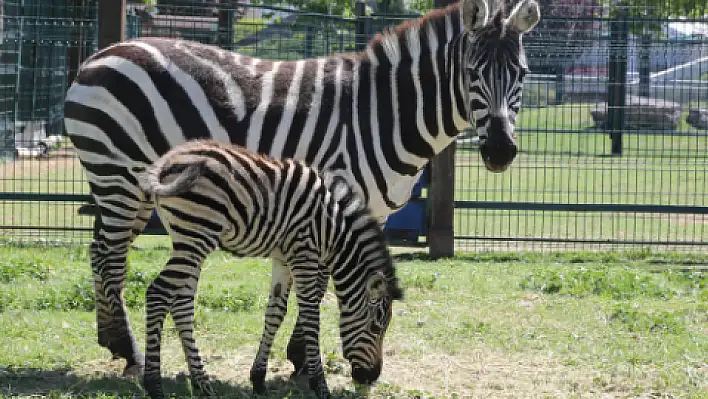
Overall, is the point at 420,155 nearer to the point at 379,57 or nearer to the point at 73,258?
the point at 379,57

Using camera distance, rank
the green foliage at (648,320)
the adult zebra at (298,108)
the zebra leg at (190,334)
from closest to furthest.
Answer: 1. the zebra leg at (190,334)
2. the adult zebra at (298,108)
3. the green foliage at (648,320)

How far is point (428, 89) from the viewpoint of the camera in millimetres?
6602

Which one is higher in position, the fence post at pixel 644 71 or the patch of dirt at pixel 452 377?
the fence post at pixel 644 71

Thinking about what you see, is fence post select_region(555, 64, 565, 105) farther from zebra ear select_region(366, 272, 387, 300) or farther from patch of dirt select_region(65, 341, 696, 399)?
zebra ear select_region(366, 272, 387, 300)

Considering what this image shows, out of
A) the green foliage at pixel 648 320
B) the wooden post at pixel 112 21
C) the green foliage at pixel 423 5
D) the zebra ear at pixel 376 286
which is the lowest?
the green foliage at pixel 648 320

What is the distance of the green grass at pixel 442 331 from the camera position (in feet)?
20.0

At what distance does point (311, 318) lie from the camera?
5703 millimetres

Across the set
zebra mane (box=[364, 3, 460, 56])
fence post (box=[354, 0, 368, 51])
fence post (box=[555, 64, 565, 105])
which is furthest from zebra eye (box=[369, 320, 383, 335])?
fence post (box=[555, 64, 565, 105])

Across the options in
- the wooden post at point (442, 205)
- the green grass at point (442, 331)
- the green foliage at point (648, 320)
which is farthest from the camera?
the wooden post at point (442, 205)

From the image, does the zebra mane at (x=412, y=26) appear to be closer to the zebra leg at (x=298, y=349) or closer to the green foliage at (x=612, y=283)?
the zebra leg at (x=298, y=349)

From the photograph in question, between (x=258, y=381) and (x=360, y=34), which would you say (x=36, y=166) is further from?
(x=258, y=381)

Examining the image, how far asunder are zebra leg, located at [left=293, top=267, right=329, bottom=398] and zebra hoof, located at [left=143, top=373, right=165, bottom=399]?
3.05ft

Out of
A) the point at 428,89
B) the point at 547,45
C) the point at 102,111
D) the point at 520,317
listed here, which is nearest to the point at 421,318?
the point at 520,317

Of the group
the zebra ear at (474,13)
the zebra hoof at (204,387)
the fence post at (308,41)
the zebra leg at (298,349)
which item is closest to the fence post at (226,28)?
the fence post at (308,41)
